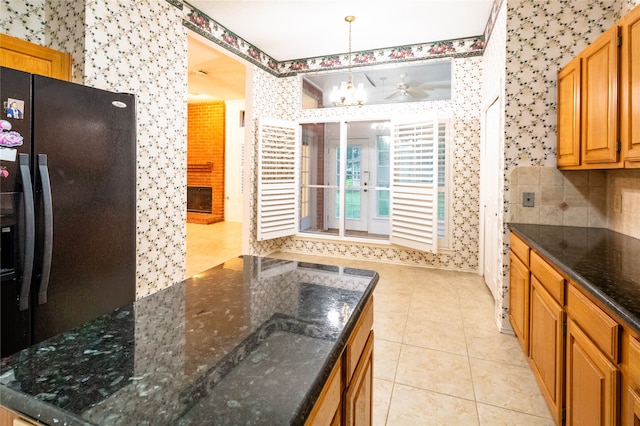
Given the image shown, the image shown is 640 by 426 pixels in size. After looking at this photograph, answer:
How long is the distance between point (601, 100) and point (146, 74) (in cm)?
338

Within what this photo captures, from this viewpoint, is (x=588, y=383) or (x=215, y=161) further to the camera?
(x=215, y=161)

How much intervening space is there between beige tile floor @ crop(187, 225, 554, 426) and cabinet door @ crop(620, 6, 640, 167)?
1420 millimetres

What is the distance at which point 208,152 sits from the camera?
809cm

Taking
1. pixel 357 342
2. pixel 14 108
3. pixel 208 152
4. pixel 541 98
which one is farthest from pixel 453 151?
pixel 208 152

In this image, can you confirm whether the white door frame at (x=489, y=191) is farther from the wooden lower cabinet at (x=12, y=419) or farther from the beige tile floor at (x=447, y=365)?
the wooden lower cabinet at (x=12, y=419)

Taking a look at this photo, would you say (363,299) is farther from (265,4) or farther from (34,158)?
(265,4)

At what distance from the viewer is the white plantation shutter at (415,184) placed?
4102 millimetres

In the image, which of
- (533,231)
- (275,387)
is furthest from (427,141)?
(275,387)

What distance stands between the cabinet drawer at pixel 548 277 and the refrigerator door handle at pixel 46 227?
8.41ft

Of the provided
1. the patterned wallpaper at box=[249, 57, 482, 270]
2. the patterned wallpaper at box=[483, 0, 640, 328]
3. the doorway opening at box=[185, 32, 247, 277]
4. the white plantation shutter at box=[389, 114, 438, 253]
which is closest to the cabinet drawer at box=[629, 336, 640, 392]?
the patterned wallpaper at box=[483, 0, 640, 328]

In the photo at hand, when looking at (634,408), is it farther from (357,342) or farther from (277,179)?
(277,179)

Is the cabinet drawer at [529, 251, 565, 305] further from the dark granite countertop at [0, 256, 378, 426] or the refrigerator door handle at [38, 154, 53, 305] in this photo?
the refrigerator door handle at [38, 154, 53, 305]

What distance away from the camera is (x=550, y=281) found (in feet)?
5.58

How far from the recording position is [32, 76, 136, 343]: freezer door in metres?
1.80
